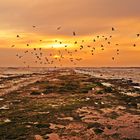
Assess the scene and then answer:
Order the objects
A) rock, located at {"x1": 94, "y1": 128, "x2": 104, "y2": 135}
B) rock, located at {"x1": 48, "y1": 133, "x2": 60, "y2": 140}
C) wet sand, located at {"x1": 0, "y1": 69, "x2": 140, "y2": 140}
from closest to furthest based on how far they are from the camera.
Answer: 1. rock, located at {"x1": 48, "y1": 133, "x2": 60, "y2": 140}
2. wet sand, located at {"x1": 0, "y1": 69, "x2": 140, "y2": 140}
3. rock, located at {"x1": 94, "y1": 128, "x2": 104, "y2": 135}

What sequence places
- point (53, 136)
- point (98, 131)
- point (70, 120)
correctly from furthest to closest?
point (70, 120)
point (98, 131)
point (53, 136)

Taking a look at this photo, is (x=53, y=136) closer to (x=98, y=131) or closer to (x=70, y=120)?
(x=98, y=131)

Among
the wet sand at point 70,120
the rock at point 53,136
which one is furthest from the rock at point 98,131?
the rock at point 53,136

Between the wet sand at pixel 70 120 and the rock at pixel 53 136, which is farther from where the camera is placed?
the wet sand at pixel 70 120

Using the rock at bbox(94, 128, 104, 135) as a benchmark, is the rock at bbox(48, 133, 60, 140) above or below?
above

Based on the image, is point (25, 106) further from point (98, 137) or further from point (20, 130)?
point (98, 137)

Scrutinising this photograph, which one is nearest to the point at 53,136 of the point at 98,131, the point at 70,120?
the point at 98,131

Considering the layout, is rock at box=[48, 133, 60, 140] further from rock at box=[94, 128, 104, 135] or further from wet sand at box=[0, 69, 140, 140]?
rock at box=[94, 128, 104, 135]

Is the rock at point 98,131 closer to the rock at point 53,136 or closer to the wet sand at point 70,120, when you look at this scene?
the wet sand at point 70,120

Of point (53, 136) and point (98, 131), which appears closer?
point (53, 136)

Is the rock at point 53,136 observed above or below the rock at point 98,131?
above

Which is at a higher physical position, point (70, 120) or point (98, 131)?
point (70, 120)

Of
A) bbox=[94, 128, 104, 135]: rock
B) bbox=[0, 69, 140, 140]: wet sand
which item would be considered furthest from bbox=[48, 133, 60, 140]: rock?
bbox=[94, 128, 104, 135]: rock

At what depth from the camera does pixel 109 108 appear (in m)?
41.1
